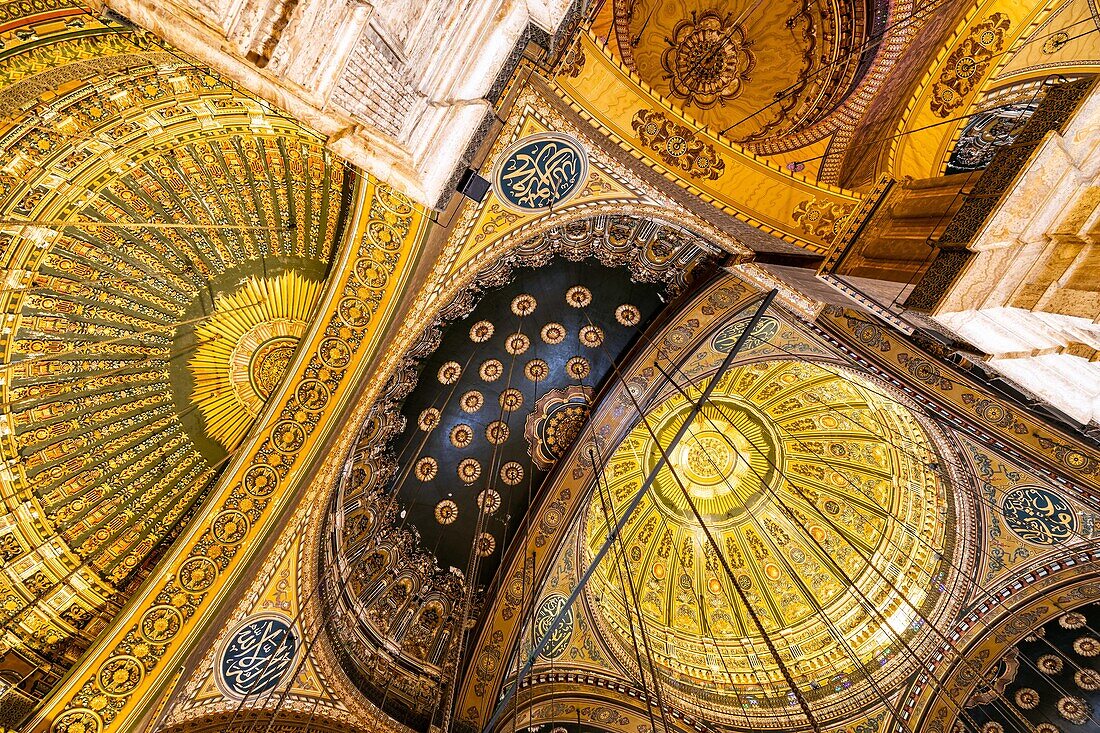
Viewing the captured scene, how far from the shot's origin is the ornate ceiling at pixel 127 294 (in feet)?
10.7

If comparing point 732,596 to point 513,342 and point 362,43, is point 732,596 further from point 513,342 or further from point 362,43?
point 362,43

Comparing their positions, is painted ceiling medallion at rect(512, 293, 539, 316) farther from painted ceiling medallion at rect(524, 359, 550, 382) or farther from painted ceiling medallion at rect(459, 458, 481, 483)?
painted ceiling medallion at rect(459, 458, 481, 483)

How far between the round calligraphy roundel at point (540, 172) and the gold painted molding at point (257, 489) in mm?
741

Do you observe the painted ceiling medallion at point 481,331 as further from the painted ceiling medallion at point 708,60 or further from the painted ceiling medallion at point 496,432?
the painted ceiling medallion at point 708,60

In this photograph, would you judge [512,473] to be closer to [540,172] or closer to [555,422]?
[555,422]

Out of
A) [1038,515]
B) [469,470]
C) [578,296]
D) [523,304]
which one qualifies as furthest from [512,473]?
[1038,515]

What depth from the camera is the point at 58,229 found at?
11.5ft

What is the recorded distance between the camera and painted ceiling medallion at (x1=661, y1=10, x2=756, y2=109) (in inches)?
224

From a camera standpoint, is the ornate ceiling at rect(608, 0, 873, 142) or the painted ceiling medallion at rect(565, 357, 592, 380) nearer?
the ornate ceiling at rect(608, 0, 873, 142)

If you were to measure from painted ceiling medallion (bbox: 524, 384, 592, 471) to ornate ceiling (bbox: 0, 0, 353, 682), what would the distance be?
113 inches

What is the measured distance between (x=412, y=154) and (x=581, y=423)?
4211mm

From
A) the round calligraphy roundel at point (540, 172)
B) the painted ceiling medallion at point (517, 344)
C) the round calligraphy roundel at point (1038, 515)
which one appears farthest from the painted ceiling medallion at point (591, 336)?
the round calligraphy roundel at point (1038, 515)

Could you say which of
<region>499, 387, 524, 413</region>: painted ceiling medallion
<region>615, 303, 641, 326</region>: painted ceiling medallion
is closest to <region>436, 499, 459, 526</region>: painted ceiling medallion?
<region>499, 387, 524, 413</region>: painted ceiling medallion

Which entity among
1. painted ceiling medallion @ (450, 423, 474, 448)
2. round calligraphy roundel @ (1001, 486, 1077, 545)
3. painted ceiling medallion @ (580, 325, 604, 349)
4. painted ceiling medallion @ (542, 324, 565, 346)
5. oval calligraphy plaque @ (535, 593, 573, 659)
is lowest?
oval calligraphy plaque @ (535, 593, 573, 659)
